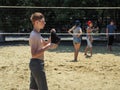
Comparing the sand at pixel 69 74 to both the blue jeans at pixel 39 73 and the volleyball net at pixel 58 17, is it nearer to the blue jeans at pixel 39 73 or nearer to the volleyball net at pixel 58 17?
the blue jeans at pixel 39 73

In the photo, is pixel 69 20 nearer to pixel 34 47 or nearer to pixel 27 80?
pixel 27 80

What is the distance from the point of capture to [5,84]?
7.58 meters

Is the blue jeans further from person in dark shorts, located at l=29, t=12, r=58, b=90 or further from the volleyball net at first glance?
the volleyball net

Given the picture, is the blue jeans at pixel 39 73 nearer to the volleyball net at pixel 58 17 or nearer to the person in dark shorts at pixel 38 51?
the person in dark shorts at pixel 38 51

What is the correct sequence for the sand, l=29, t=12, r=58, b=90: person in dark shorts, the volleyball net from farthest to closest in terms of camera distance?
the volleyball net → the sand → l=29, t=12, r=58, b=90: person in dark shorts

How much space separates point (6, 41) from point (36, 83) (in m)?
14.2

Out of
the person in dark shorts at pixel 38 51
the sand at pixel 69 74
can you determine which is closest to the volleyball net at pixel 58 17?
the sand at pixel 69 74

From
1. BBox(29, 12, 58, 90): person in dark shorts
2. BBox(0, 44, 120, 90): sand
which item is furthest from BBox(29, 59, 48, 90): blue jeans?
BBox(0, 44, 120, 90): sand

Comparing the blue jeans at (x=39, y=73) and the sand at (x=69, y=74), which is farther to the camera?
the sand at (x=69, y=74)

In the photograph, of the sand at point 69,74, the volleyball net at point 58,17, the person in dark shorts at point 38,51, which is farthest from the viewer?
the volleyball net at point 58,17

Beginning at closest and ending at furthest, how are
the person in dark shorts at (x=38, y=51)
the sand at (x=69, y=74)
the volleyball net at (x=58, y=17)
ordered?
the person in dark shorts at (x=38, y=51)
the sand at (x=69, y=74)
the volleyball net at (x=58, y=17)

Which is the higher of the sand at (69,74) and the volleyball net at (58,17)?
the volleyball net at (58,17)

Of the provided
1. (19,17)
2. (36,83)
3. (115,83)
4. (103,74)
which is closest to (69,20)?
(19,17)

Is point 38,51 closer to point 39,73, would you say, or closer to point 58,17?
point 39,73
